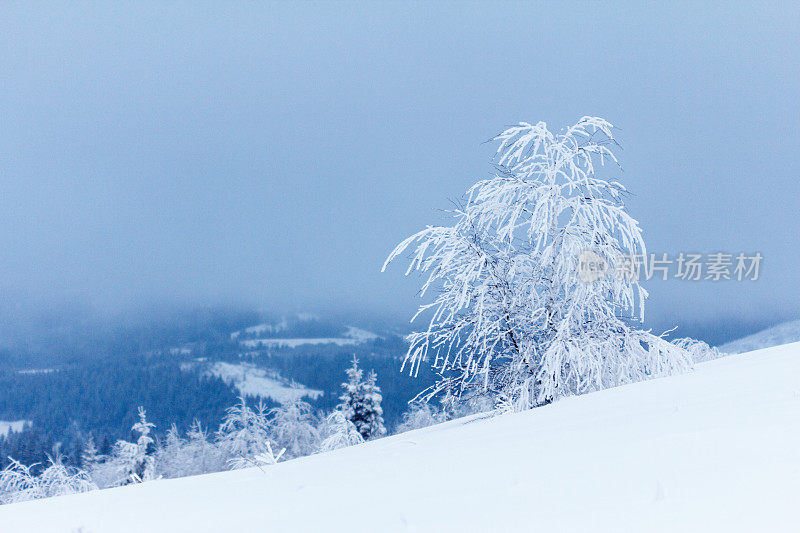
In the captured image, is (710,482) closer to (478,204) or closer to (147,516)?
(147,516)

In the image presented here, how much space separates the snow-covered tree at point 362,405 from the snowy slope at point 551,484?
28.5 meters

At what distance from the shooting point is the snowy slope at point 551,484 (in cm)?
198

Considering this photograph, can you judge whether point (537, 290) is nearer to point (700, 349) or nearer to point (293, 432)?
point (700, 349)

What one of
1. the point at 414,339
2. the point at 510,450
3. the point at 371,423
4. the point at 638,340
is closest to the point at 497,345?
the point at 414,339

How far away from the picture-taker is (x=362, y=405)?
32.7 meters

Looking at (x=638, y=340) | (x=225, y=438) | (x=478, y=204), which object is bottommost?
(x=225, y=438)

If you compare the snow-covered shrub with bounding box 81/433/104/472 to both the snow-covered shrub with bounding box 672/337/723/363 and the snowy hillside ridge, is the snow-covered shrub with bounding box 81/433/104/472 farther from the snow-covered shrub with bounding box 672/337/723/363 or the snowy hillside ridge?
the snowy hillside ridge

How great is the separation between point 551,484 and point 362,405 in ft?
103

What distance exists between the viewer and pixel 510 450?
3.35 m

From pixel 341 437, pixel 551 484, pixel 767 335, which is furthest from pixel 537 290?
pixel 767 335

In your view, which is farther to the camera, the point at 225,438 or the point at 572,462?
the point at 225,438

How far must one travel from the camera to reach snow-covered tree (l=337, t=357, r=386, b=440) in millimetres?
32156

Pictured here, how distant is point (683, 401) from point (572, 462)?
1654 mm

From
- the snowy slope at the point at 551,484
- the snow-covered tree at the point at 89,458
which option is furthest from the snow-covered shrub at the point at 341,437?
the snow-covered tree at the point at 89,458
